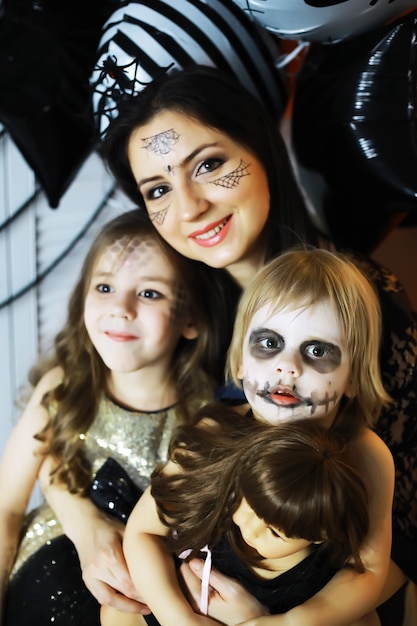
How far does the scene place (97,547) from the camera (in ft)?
3.59

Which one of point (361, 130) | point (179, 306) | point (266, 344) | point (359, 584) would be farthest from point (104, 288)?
point (359, 584)

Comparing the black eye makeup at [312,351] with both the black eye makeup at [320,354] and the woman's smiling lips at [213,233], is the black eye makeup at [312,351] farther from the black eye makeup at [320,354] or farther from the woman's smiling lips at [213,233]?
the woman's smiling lips at [213,233]

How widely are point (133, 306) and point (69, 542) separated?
16.1 inches

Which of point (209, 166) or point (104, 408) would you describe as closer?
point (209, 166)

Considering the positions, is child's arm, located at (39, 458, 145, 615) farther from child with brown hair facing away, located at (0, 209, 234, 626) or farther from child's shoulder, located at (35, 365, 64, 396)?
child's shoulder, located at (35, 365, 64, 396)

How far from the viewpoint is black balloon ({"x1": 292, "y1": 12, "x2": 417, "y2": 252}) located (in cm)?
102

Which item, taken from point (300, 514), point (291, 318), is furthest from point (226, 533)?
point (291, 318)

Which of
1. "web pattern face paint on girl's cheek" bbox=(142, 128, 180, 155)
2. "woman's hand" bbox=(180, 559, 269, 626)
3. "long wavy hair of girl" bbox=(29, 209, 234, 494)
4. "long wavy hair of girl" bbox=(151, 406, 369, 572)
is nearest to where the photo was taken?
"long wavy hair of girl" bbox=(151, 406, 369, 572)

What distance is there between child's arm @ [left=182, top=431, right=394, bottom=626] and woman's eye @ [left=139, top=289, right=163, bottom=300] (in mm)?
381

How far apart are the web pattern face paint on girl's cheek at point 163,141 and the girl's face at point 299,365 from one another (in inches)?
12.5

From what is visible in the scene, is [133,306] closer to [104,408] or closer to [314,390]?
Answer: [104,408]

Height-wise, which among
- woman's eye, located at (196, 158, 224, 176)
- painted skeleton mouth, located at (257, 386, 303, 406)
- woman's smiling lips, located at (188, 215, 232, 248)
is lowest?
painted skeleton mouth, located at (257, 386, 303, 406)

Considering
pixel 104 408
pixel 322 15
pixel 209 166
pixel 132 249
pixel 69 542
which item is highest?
pixel 322 15

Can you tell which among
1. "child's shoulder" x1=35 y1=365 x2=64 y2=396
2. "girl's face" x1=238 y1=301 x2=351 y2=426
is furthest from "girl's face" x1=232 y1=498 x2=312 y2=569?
"child's shoulder" x1=35 y1=365 x2=64 y2=396
